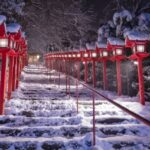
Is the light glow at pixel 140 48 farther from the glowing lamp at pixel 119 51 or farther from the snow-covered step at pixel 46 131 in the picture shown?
the snow-covered step at pixel 46 131

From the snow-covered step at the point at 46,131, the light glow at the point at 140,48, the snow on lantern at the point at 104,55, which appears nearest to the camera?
the snow-covered step at the point at 46,131

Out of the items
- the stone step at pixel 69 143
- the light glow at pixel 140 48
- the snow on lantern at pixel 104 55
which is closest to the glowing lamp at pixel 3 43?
the stone step at pixel 69 143

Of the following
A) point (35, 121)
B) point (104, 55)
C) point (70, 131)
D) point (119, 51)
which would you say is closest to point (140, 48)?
point (119, 51)

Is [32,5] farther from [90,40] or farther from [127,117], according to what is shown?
[127,117]

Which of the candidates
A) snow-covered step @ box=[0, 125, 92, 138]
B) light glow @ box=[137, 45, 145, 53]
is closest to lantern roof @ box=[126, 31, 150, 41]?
light glow @ box=[137, 45, 145, 53]

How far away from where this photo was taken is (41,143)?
479 centimetres

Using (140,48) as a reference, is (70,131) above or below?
below

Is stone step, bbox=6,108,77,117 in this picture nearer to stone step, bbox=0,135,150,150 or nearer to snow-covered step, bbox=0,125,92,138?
snow-covered step, bbox=0,125,92,138

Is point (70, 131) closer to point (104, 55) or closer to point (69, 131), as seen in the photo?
point (69, 131)

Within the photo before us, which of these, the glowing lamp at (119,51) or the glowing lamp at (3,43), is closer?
the glowing lamp at (3,43)

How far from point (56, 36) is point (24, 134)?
78.3 feet

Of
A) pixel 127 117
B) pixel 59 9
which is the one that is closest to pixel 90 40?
pixel 59 9

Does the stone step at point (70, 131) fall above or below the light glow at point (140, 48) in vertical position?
below

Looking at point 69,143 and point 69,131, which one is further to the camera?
point 69,131
